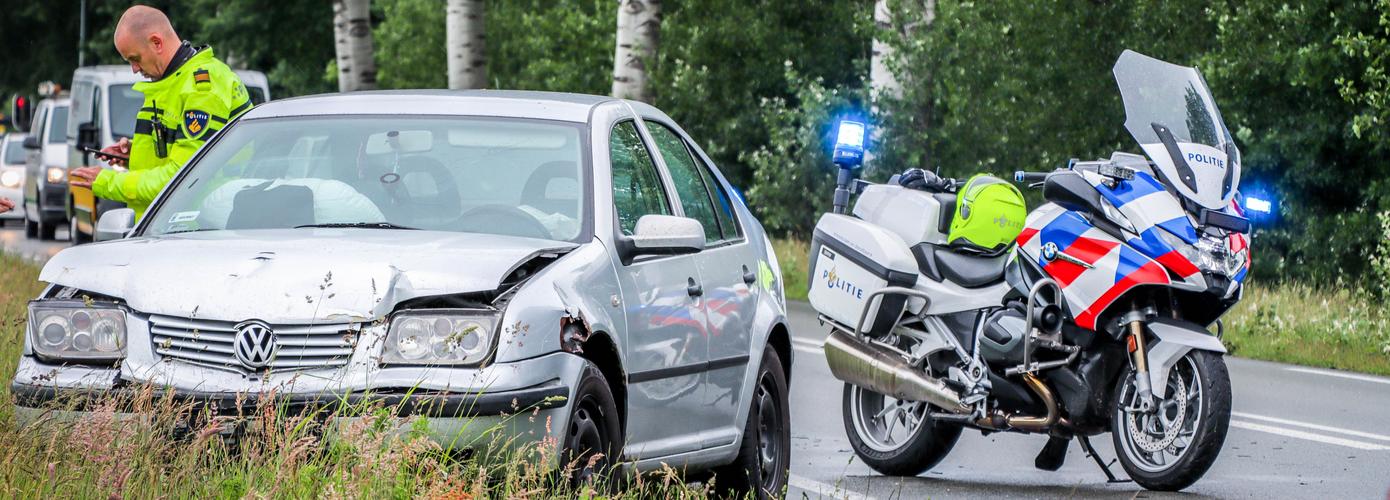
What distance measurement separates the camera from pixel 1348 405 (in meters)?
11.4

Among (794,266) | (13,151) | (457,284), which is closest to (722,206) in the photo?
(457,284)

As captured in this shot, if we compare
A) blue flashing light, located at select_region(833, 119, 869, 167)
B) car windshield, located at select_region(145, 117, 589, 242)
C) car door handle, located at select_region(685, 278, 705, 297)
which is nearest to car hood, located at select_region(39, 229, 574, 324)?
car windshield, located at select_region(145, 117, 589, 242)

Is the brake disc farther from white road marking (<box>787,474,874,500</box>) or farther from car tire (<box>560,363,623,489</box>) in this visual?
car tire (<box>560,363,623,489</box>)

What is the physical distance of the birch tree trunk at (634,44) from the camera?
73.6ft

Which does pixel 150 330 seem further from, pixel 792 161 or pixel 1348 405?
pixel 792 161

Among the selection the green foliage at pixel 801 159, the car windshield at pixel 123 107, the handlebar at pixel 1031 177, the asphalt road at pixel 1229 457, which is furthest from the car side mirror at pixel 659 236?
the car windshield at pixel 123 107

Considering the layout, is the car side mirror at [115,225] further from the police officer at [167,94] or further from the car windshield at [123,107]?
the car windshield at [123,107]

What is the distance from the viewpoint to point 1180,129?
27.6 ft

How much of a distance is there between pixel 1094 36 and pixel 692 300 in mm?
15660

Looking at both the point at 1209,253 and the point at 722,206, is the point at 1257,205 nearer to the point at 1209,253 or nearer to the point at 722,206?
the point at 1209,253

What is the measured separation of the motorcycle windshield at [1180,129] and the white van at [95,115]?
48.0 ft

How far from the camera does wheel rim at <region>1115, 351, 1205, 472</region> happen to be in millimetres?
7766

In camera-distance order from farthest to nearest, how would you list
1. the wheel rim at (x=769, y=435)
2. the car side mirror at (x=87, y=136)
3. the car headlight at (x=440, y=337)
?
the car side mirror at (x=87, y=136), the wheel rim at (x=769, y=435), the car headlight at (x=440, y=337)

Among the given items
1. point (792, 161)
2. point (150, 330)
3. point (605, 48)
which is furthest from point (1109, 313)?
point (605, 48)
